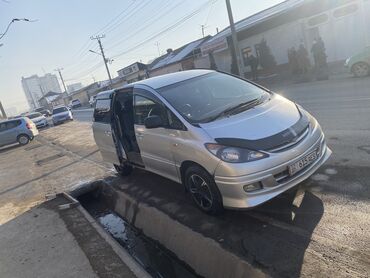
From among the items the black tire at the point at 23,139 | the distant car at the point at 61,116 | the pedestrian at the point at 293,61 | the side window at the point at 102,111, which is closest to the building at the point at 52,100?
the distant car at the point at 61,116

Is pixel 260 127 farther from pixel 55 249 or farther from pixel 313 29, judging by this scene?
pixel 313 29

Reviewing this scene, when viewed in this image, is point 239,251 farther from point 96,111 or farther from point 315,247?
point 96,111

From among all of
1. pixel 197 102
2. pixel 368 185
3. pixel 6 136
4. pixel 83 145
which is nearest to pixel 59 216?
pixel 197 102

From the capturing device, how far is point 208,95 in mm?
5535

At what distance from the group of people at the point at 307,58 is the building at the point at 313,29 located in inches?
71.4

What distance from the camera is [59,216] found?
21.0 feet

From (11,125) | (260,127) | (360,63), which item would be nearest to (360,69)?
(360,63)

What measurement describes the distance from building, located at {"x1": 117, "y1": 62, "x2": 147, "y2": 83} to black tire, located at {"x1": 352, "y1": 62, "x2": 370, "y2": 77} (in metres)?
37.5

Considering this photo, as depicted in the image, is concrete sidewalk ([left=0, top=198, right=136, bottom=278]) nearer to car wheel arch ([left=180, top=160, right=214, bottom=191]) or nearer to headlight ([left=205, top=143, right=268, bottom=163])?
car wheel arch ([left=180, top=160, right=214, bottom=191])

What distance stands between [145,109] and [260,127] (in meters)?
2.21

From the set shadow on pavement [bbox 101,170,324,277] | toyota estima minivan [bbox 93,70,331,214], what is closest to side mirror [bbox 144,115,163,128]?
toyota estima minivan [bbox 93,70,331,214]

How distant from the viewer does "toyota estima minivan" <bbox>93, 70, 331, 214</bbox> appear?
13.7ft

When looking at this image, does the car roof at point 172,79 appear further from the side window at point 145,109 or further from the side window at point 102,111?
the side window at point 102,111

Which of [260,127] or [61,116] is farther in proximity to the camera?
[61,116]
